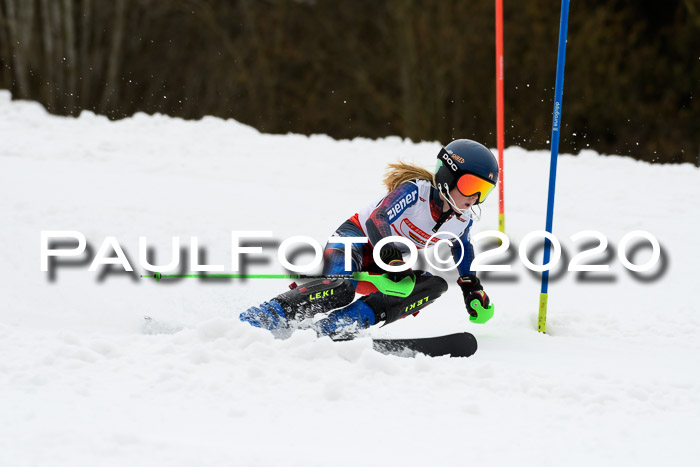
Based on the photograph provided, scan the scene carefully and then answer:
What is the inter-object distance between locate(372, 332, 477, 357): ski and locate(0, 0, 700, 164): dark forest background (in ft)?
40.9

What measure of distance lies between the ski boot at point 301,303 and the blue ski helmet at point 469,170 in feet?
2.66

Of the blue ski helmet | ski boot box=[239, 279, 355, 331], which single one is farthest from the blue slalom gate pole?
ski boot box=[239, 279, 355, 331]

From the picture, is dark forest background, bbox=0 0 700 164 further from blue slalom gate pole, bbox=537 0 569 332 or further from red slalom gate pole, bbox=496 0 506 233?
blue slalom gate pole, bbox=537 0 569 332

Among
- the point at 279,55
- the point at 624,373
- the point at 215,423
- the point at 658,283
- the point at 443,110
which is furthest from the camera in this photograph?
the point at 279,55

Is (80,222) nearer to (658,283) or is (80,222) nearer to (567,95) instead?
(658,283)

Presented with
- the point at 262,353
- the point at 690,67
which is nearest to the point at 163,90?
the point at 690,67

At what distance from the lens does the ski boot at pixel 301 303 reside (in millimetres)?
4016

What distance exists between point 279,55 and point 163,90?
422 cm

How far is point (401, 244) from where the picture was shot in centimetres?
445

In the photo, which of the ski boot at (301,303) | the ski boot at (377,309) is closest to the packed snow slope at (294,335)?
the ski boot at (377,309)

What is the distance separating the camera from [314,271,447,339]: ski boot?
13.5ft

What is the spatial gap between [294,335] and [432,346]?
775 mm

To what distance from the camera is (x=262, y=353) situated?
3.36m

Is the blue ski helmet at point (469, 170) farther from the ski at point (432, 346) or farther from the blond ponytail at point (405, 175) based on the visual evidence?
the ski at point (432, 346)
